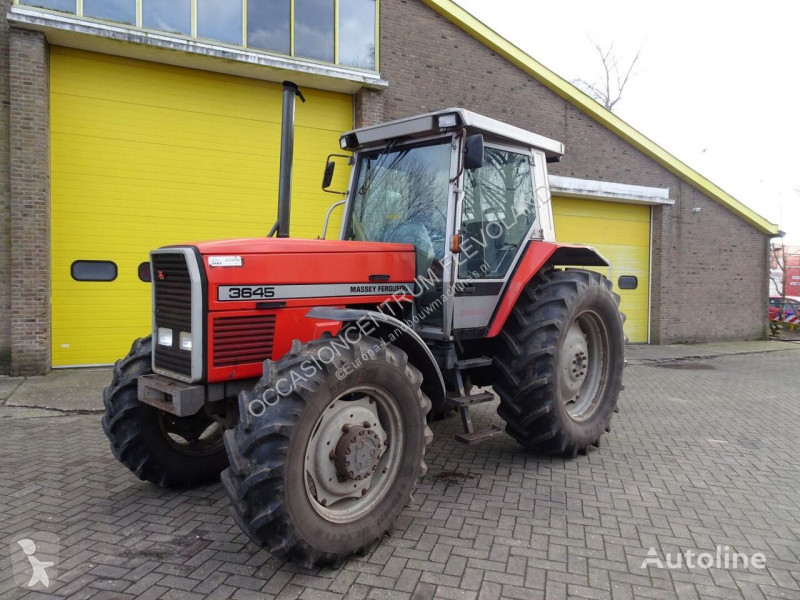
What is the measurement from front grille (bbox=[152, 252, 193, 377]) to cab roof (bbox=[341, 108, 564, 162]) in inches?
75.0

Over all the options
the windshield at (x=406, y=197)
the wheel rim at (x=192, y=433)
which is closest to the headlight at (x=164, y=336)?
the wheel rim at (x=192, y=433)

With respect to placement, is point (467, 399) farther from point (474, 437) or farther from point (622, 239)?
point (622, 239)

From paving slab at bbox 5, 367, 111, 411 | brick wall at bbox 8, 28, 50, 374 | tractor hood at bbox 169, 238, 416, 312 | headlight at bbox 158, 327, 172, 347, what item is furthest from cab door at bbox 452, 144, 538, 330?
brick wall at bbox 8, 28, 50, 374

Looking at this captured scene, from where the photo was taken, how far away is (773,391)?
7.95m

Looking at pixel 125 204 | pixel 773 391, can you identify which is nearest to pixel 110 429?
pixel 125 204

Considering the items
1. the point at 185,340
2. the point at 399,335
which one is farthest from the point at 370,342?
the point at 185,340

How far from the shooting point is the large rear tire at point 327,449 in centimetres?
268

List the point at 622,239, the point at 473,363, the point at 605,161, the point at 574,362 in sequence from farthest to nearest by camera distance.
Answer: the point at 622,239 < the point at 605,161 < the point at 574,362 < the point at 473,363

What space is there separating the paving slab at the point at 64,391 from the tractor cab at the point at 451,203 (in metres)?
4.04

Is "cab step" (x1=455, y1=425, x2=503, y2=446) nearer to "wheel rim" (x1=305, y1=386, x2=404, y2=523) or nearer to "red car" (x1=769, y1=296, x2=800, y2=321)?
"wheel rim" (x1=305, y1=386, x2=404, y2=523)

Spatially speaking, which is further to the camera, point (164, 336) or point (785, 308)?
point (785, 308)

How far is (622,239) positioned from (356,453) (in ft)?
37.7

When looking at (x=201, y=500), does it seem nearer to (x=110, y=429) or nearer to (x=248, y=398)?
(x=110, y=429)

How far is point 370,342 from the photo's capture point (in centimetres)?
314
